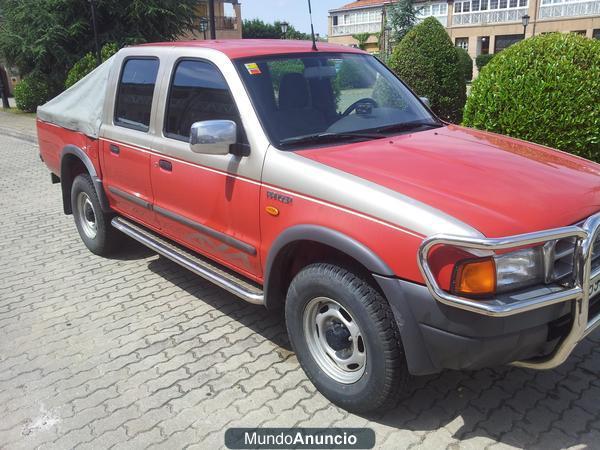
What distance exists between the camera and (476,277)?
7.34ft

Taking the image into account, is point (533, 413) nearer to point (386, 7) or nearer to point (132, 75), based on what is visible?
point (132, 75)

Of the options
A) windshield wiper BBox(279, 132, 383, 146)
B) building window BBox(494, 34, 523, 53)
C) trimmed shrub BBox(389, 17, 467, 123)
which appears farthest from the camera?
building window BBox(494, 34, 523, 53)

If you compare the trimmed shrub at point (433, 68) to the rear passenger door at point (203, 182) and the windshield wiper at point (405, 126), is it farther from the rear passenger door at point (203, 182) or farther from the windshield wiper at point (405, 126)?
the rear passenger door at point (203, 182)

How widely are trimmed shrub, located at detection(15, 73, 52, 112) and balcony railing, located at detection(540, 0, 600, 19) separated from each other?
41.3m

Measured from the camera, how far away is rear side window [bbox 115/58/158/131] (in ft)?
13.6

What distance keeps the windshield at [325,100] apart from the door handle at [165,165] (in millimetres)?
926

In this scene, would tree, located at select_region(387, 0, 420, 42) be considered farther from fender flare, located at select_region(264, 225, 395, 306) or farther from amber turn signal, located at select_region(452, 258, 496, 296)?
amber turn signal, located at select_region(452, 258, 496, 296)

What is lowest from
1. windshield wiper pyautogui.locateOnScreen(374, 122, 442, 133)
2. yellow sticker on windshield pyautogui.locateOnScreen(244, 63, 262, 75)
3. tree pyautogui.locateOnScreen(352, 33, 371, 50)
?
windshield wiper pyautogui.locateOnScreen(374, 122, 442, 133)

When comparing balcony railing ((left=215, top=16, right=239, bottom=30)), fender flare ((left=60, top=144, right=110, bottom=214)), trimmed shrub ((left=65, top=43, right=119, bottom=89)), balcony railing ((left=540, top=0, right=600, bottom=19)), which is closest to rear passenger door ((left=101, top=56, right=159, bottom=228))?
fender flare ((left=60, top=144, right=110, bottom=214))

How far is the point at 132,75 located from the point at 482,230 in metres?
3.43

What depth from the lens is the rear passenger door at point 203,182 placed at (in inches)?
129

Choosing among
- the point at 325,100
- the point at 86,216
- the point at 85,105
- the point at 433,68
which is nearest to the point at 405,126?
the point at 325,100

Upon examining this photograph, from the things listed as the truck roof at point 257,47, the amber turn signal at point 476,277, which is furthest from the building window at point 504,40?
the amber turn signal at point 476,277

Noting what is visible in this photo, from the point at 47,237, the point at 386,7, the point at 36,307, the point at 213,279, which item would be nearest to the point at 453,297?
the point at 213,279
